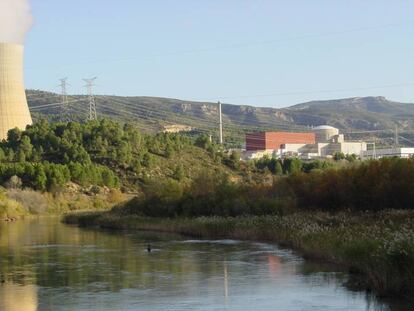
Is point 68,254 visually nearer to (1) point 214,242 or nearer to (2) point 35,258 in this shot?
(2) point 35,258

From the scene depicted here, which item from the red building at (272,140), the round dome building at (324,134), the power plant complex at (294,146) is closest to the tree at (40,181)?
the power plant complex at (294,146)

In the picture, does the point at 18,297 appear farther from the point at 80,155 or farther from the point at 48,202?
the point at 80,155

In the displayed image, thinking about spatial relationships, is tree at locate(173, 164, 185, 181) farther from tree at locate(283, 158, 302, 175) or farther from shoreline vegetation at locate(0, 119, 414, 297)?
tree at locate(283, 158, 302, 175)

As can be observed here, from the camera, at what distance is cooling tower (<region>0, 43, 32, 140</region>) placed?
2414 inches

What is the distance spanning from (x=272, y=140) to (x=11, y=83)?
8279 centimetres

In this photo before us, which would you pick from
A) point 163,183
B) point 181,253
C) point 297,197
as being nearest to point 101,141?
point 163,183

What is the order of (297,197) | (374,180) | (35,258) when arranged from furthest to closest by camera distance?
(297,197), (374,180), (35,258)

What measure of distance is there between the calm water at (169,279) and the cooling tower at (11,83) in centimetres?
3163

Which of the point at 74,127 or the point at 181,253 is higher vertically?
the point at 74,127

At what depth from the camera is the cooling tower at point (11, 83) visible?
61.3 m

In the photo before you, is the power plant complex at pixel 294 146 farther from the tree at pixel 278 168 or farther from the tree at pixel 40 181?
the tree at pixel 40 181

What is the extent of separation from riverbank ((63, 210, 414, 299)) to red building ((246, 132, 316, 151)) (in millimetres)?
91613

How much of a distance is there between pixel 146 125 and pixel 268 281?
163978 millimetres

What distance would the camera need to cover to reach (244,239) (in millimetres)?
32688
